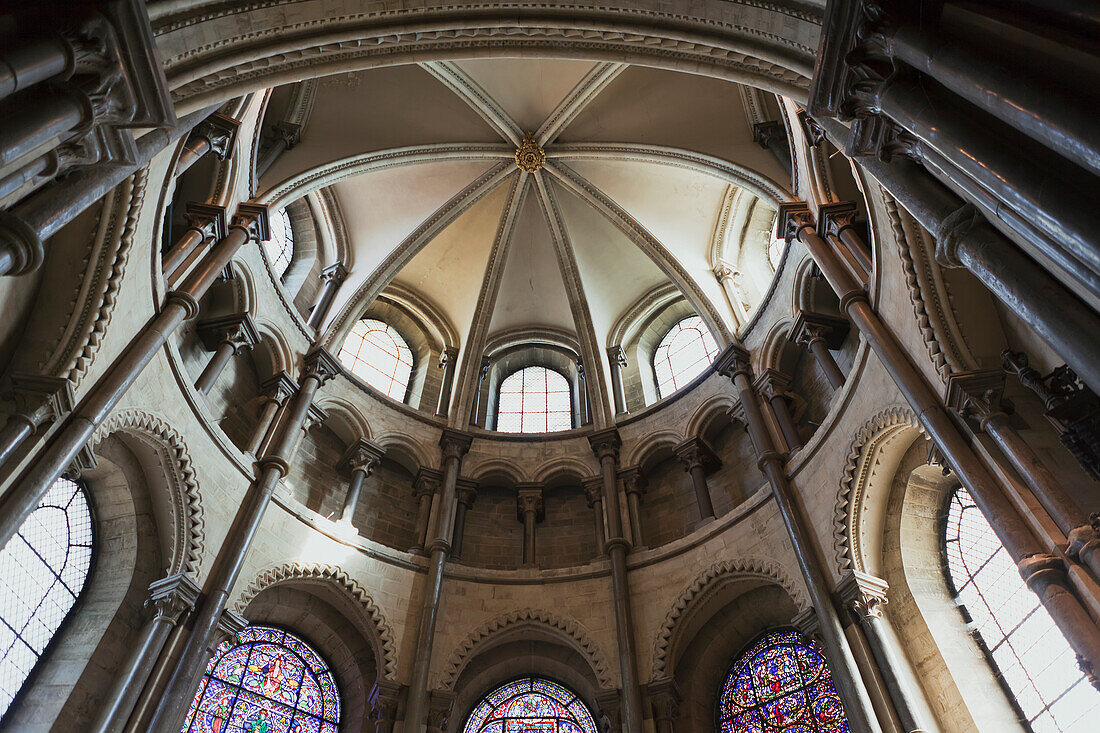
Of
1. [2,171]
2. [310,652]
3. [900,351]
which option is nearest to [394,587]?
[310,652]

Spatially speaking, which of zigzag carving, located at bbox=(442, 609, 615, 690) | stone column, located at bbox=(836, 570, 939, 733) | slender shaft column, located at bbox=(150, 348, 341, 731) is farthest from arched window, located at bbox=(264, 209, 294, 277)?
stone column, located at bbox=(836, 570, 939, 733)

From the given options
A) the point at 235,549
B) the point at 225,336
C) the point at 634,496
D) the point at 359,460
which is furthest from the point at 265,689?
the point at 634,496

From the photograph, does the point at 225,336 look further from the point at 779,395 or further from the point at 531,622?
the point at 779,395

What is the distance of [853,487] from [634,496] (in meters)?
4.58

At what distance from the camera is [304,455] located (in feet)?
43.4

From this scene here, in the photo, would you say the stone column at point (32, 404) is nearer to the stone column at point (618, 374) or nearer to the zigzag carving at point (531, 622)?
the zigzag carving at point (531, 622)

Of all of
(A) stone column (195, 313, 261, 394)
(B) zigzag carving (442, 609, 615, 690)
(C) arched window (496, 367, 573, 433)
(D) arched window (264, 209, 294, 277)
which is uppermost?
(D) arched window (264, 209, 294, 277)

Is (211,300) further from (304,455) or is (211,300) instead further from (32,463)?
(32,463)

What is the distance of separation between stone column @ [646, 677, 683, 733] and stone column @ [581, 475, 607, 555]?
9.77 feet

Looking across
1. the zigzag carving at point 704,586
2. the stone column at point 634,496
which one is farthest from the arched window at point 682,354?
the zigzag carving at point 704,586

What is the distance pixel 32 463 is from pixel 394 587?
6.10 meters

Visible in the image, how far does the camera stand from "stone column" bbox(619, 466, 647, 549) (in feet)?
42.6

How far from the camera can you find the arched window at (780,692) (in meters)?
10.1

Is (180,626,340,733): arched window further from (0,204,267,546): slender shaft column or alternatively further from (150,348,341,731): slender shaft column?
(0,204,267,546): slender shaft column
